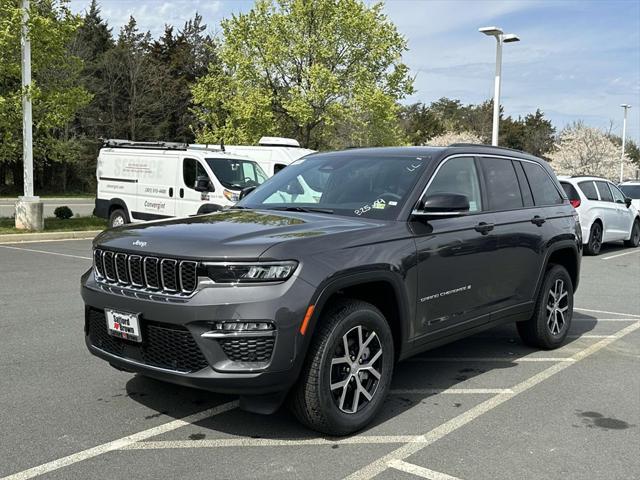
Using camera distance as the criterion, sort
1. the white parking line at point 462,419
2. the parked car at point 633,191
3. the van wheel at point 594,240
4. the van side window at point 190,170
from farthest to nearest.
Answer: the parked car at point 633,191, the van side window at point 190,170, the van wheel at point 594,240, the white parking line at point 462,419

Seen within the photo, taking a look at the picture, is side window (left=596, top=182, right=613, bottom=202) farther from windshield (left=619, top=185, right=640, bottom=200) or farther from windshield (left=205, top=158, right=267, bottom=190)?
windshield (left=205, top=158, right=267, bottom=190)

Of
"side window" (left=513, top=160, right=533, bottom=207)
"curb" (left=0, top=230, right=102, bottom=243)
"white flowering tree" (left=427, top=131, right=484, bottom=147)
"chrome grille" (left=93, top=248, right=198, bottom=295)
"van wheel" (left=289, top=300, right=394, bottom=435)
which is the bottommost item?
"curb" (left=0, top=230, right=102, bottom=243)

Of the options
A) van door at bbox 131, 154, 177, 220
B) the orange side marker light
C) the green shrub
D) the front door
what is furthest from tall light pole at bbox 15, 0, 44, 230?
the orange side marker light

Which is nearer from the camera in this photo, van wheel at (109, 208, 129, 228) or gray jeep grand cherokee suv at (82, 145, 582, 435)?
gray jeep grand cherokee suv at (82, 145, 582, 435)

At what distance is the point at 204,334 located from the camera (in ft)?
11.7

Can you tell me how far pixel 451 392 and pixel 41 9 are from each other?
1667cm

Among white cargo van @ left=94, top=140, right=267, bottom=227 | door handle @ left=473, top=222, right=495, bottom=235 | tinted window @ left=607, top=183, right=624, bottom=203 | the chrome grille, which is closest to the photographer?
the chrome grille

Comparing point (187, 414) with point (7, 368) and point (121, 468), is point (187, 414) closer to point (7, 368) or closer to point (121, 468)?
point (121, 468)

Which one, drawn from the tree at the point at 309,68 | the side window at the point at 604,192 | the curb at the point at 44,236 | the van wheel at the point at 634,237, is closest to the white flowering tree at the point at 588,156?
the tree at the point at 309,68

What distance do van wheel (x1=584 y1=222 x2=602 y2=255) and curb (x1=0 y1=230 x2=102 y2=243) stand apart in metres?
11.8

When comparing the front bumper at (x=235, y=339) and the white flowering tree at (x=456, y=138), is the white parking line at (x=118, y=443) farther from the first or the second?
the white flowering tree at (x=456, y=138)

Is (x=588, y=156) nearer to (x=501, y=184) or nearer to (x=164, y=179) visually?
(x=164, y=179)

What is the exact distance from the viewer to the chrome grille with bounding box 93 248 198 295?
3672mm

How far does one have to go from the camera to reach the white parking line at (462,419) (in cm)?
355
